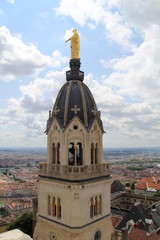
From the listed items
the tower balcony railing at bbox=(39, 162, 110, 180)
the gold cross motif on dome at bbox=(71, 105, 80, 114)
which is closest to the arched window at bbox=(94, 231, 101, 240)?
the tower balcony railing at bbox=(39, 162, 110, 180)

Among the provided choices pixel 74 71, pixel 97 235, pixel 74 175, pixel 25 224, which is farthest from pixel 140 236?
pixel 74 71

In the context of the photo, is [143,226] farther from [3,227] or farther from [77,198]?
[77,198]

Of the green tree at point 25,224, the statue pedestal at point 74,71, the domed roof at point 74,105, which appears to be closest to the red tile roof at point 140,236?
the green tree at point 25,224

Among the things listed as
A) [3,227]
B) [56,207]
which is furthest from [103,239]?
[3,227]

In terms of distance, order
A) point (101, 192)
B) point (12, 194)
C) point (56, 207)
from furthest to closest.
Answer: point (12, 194)
point (101, 192)
point (56, 207)

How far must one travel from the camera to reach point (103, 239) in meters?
18.0

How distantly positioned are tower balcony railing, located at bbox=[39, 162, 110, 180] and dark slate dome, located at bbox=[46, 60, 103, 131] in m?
3.27

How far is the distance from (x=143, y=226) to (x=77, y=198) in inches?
1167

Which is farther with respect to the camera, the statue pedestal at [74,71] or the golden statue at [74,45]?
the golden statue at [74,45]

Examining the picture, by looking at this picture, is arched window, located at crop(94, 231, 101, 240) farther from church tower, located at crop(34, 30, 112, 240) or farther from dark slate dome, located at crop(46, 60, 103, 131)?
dark slate dome, located at crop(46, 60, 103, 131)

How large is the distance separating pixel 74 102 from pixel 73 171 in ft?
18.6

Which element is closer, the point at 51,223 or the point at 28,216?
the point at 51,223

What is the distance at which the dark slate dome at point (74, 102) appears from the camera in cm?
1778

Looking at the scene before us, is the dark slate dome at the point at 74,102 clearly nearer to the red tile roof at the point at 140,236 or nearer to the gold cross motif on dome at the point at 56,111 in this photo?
the gold cross motif on dome at the point at 56,111
